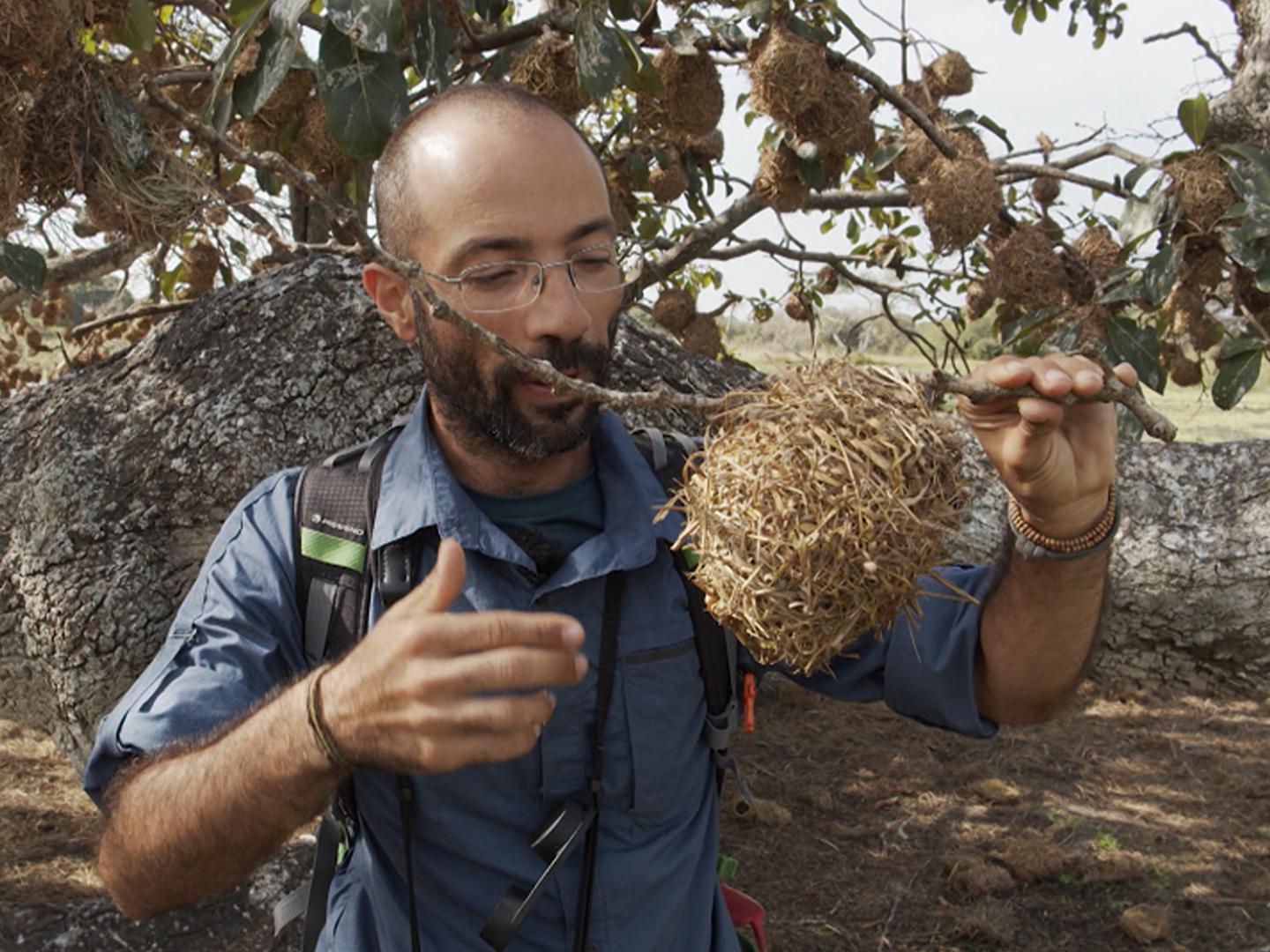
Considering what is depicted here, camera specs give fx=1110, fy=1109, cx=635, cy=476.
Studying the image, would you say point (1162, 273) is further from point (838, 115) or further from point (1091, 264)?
point (838, 115)

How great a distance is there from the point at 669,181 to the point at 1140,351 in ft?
6.94

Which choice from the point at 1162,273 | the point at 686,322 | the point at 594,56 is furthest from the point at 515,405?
the point at 686,322

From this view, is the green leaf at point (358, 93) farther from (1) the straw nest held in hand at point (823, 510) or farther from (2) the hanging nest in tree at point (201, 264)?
(2) the hanging nest in tree at point (201, 264)

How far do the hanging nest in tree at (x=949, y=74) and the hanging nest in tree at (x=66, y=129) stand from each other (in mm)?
2749

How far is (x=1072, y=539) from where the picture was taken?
5.53 ft

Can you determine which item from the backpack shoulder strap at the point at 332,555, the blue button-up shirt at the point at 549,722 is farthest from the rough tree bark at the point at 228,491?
the backpack shoulder strap at the point at 332,555

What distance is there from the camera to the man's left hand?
1.49 meters

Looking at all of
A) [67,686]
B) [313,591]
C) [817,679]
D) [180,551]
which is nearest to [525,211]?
[313,591]

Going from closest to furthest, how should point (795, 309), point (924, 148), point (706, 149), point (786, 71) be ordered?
point (786, 71) < point (924, 148) < point (706, 149) < point (795, 309)

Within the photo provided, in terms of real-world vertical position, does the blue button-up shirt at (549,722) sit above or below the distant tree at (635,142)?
below

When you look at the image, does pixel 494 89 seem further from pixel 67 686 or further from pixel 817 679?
pixel 67 686

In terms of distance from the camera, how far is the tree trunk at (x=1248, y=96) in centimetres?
324

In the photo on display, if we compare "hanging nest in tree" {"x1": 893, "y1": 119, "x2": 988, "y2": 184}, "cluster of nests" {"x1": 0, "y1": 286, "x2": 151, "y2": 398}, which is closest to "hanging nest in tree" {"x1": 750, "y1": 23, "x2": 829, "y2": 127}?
"hanging nest in tree" {"x1": 893, "y1": 119, "x2": 988, "y2": 184}

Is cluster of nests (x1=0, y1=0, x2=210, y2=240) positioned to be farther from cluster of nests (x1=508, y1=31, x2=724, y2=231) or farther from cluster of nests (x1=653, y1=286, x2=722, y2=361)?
cluster of nests (x1=653, y1=286, x2=722, y2=361)
